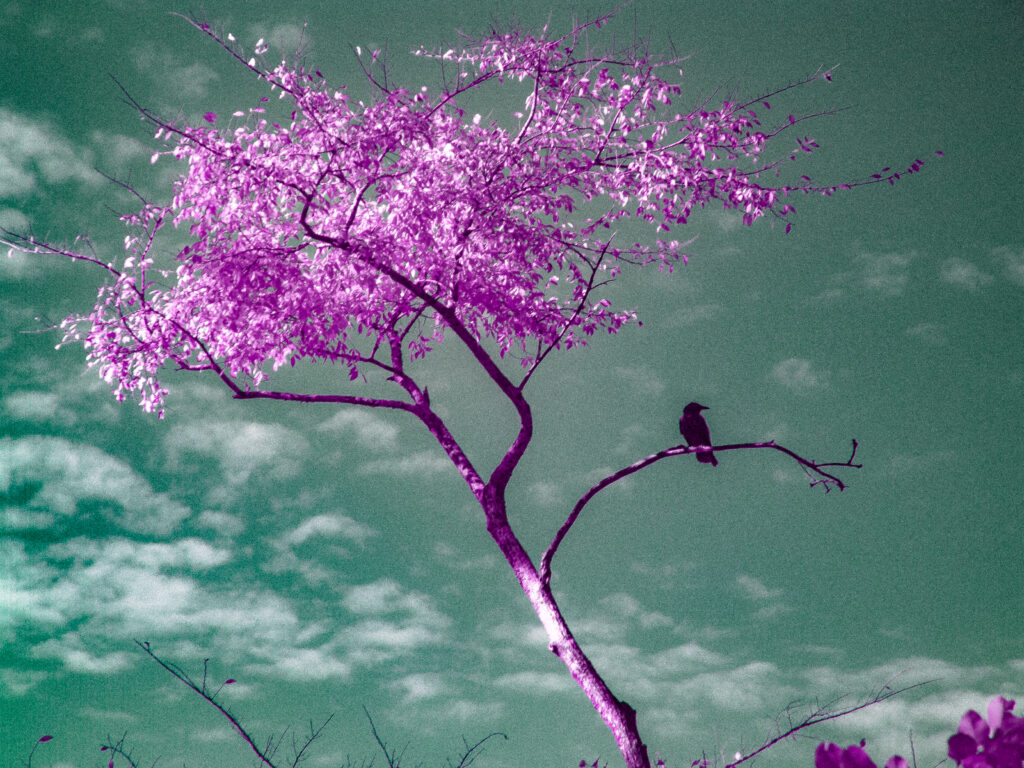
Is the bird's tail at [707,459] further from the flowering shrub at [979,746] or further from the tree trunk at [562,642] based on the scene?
the flowering shrub at [979,746]

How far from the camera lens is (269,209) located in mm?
7996

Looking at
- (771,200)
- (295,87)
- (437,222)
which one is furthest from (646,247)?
(295,87)

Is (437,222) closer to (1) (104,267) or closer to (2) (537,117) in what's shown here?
(2) (537,117)

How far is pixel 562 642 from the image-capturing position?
20.8ft

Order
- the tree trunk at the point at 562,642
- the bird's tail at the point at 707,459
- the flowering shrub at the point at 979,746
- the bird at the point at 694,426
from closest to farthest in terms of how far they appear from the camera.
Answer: the flowering shrub at the point at 979,746 < the tree trunk at the point at 562,642 < the bird's tail at the point at 707,459 < the bird at the point at 694,426

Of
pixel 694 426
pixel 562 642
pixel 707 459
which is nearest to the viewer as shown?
pixel 562 642

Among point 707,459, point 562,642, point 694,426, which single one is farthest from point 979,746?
point 694,426

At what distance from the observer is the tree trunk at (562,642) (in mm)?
5895

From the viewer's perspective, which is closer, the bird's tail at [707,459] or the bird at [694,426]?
the bird's tail at [707,459]

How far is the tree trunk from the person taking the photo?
5.89m

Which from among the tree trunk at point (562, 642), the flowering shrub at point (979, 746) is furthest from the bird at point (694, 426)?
the flowering shrub at point (979, 746)

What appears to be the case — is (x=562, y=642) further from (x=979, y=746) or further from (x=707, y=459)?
(x=979, y=746)

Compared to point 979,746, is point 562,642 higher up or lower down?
higher up

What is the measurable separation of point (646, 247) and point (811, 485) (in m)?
3.10
